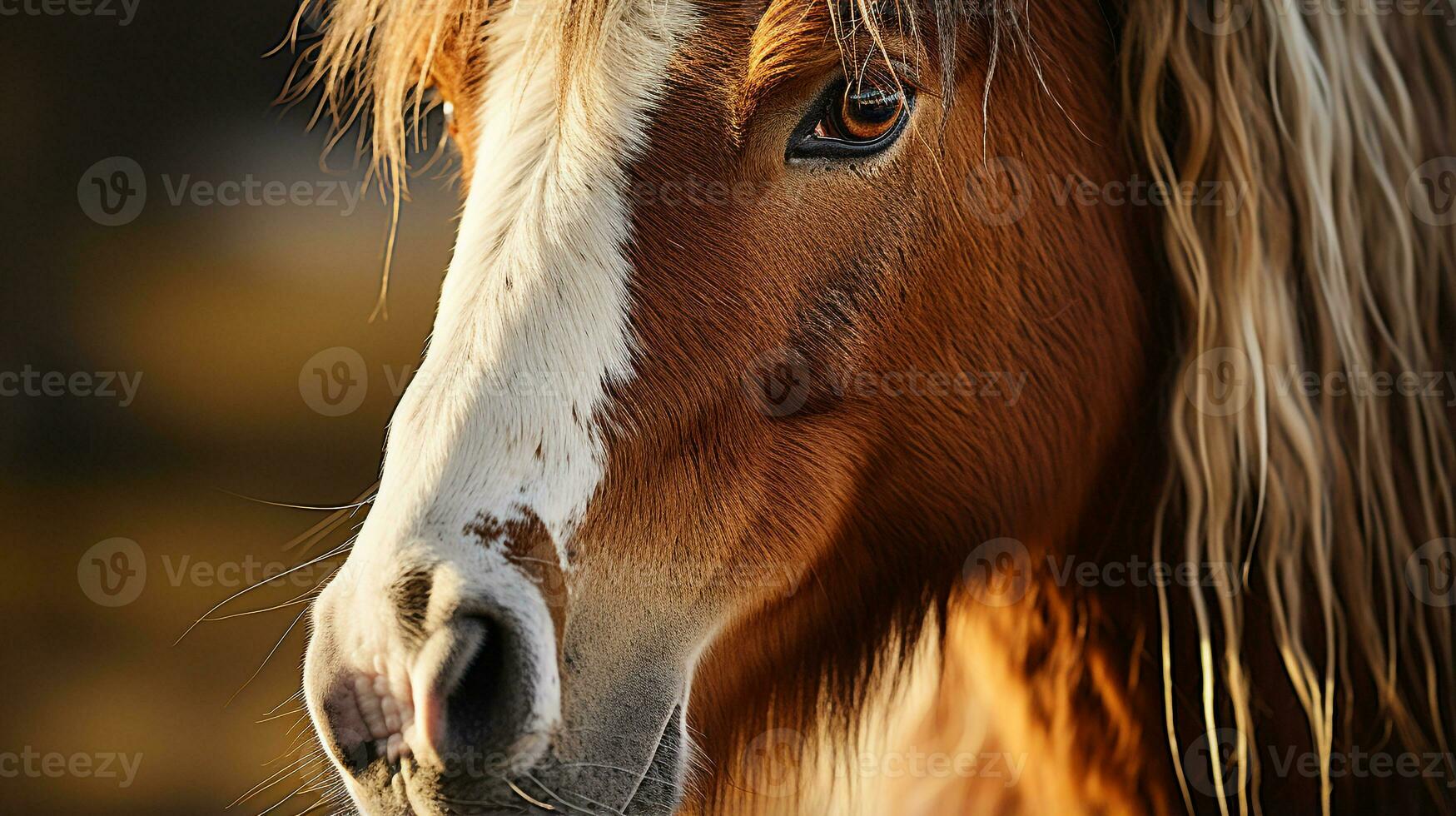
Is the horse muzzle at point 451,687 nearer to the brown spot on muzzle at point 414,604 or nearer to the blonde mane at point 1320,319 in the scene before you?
the brown spot on muzzle at point 414,604

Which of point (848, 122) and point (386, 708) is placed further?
point (848, 122)

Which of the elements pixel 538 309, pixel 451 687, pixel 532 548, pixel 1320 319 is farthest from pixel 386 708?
pixel 1320 319

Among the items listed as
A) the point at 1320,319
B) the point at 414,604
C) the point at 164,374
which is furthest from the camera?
the point at 164,374

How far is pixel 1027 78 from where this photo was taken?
1.06 metres

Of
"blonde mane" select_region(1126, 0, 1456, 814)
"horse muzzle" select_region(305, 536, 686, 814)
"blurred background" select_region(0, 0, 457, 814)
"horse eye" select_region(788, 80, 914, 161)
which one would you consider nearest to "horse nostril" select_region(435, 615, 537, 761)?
"horse muzzle" select_region(305, 536, 686, 814)

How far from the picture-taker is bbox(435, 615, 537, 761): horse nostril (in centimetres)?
80

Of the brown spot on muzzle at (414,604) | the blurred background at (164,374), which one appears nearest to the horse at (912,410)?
the brown spot on muzzle at (414,604)

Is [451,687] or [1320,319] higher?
[1320,319]

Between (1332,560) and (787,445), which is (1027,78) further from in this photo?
Answer: (1332,560)

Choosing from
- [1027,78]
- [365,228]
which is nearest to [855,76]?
[1027,78]

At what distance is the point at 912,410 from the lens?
1.06 metres

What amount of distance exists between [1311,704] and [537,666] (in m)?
0.83

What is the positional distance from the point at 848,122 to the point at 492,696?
64cm

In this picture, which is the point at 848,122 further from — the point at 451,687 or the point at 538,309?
the point at 451,687
